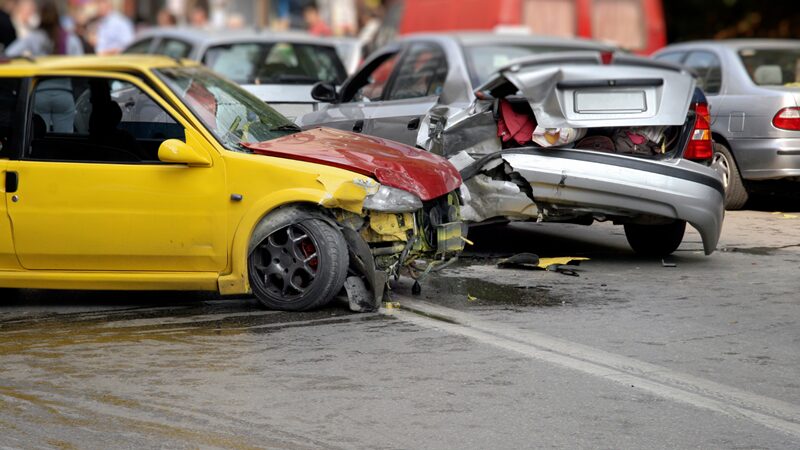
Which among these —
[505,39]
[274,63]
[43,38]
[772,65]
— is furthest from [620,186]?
[43,38]

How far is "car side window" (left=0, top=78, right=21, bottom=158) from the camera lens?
27.6 ft

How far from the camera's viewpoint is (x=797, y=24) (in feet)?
Result: 90.1

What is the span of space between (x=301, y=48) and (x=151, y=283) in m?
7.97

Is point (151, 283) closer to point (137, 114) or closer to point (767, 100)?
point (137, 114)

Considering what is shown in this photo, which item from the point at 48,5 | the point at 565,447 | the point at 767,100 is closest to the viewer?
the point at 565,447

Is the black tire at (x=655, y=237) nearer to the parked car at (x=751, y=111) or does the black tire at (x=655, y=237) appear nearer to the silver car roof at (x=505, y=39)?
the silver car roof at (x=505, y=39)

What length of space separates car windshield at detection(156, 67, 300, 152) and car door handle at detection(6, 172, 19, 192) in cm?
105

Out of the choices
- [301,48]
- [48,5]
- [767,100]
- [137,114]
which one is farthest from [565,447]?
[48,5]

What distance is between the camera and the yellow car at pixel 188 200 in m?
8.04

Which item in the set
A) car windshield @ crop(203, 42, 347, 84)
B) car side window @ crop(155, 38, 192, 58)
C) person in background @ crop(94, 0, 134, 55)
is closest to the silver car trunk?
car windshield @ crop(203, 42, 347, 84)

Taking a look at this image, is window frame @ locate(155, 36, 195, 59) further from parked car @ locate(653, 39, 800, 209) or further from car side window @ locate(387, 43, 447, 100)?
parked car @ locate(653, 39, 800, 209)

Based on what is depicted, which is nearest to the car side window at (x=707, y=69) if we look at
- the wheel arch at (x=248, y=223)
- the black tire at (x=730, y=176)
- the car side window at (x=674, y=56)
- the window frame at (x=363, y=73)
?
the car side window at (x=674, y=56)

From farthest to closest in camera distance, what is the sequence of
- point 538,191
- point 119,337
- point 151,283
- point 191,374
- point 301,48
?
point 301,48 → point 538,191 → point 151,283 → point 119,337 → point 191,374

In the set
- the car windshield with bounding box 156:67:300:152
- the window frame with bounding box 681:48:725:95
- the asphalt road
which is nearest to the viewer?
the asphalt road
